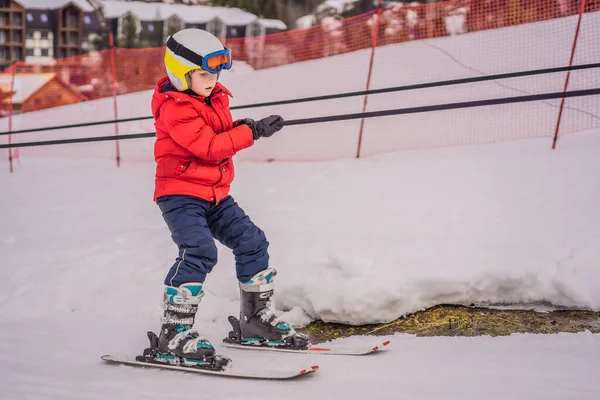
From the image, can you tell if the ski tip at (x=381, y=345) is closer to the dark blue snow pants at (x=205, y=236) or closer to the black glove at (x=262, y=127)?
the dark blue snow pants at (x=205, y=236)

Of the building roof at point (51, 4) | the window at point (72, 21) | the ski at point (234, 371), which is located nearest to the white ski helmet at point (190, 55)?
the ski at point (234, 371)

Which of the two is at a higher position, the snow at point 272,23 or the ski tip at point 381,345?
the snow at point 272,23

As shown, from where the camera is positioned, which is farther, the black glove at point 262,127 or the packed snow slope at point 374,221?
the packed snow slope at point 374,221

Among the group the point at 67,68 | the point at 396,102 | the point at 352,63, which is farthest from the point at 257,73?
the point at 396,102

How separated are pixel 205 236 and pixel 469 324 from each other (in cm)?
177

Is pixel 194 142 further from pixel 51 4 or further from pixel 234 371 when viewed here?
pixel 51 4

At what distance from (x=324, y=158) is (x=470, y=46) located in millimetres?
3609

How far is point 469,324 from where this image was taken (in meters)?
4.02

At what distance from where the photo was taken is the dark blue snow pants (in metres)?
3.32

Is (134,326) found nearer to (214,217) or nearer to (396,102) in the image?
(214,217)

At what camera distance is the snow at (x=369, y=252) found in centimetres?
306

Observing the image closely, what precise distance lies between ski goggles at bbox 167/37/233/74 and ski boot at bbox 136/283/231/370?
3.66 ft

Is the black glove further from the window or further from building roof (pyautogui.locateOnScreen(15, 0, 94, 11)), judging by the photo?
the window

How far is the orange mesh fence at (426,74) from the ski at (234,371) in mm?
5642
